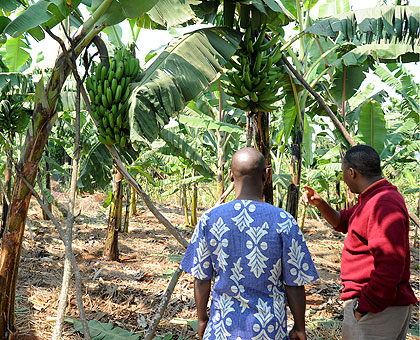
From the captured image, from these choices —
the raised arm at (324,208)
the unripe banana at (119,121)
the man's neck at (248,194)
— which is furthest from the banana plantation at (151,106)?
the man's neck at (248,194)

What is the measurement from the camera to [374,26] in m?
3.22

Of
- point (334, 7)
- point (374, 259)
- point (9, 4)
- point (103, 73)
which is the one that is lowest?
point (374, 259)

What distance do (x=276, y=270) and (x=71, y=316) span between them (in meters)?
3.37

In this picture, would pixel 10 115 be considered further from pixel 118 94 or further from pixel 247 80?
pixel 247 80

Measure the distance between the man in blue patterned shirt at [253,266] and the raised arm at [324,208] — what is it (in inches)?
37.7

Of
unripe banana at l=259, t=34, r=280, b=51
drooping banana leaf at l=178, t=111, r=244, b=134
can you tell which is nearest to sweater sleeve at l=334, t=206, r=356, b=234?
unripe banana at l=259, t=34, r=280, b=51

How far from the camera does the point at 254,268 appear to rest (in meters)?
1.60

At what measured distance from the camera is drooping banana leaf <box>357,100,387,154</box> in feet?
17.4

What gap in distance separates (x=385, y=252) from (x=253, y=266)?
79cm

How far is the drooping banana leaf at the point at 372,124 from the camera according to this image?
17.4 feet

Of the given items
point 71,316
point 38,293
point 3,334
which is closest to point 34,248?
point 38,293

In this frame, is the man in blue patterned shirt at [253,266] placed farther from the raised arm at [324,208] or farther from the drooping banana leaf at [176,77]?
the raised arm at [324,208]

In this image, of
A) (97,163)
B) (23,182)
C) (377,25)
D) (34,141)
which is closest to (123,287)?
(97,163)

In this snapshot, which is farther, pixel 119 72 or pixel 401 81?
pixel 401 81
